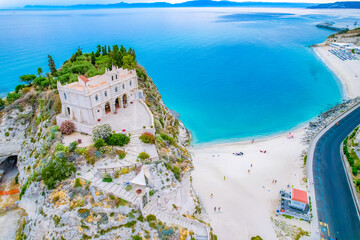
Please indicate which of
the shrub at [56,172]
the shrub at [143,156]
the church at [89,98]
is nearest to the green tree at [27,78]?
the church at [89,98]

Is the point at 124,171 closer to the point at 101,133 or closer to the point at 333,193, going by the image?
the point at 101,133

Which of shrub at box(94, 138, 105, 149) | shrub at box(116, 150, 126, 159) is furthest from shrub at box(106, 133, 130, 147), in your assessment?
shrub at box(116, 150, 126, 159)

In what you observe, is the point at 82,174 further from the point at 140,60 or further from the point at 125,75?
the point at 140,60

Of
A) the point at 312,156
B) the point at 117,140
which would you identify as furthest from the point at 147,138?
the point at 312,156

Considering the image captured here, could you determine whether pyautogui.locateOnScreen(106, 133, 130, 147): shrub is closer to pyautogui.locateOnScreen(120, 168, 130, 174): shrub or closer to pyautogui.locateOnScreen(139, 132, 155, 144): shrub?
pyautogui.locateOnScreen(139, 132, 155, 144): shrub

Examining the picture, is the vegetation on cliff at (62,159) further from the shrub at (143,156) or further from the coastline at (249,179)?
the coastline at (249,179)
